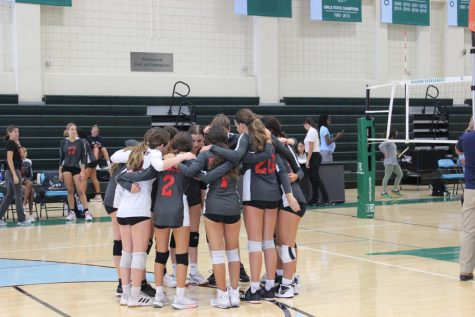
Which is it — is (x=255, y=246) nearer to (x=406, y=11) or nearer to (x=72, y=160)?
(x=72, y=160)

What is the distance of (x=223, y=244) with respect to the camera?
638 cm

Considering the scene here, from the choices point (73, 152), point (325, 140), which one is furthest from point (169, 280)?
point (325, 140)

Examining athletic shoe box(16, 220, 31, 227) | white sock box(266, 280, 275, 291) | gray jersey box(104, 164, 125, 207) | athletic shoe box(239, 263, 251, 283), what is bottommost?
athletic shoe box(16, 220, 31, 227)

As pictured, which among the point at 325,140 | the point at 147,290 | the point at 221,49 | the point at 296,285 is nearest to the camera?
the point at 147,290

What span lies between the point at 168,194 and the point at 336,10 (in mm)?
14705

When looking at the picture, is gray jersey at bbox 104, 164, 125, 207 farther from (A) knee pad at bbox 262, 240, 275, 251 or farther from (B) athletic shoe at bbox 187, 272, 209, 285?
(A) knee pad at bbox 262, 240, 275, 251

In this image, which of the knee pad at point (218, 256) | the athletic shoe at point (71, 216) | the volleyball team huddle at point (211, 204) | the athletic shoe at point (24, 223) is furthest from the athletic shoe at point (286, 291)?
the athletic shoe at point (71, 216)

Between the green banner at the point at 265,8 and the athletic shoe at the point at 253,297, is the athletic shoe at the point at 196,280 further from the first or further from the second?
the green banner at the point at 265,8

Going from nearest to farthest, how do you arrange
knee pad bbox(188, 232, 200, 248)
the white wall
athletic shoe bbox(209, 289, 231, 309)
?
athletic shoe bbox(209, 289, 231, 309), knee pad bbox(188, 232, 200, 248), the white wall

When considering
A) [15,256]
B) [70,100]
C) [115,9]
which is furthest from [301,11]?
[15,256]

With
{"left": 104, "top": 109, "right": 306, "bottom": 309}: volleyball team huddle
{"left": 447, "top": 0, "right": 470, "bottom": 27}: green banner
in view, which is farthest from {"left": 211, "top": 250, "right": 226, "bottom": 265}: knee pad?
{"left": 447, "top": 0, "right": 470, "bottom": 27}: green banner

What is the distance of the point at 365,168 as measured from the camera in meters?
12.5

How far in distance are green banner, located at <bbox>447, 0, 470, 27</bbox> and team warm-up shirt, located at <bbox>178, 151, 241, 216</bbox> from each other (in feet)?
54.9

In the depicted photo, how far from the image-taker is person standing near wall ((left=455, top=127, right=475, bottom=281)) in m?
7.25
